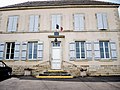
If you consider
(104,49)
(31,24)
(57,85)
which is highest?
(31,24)

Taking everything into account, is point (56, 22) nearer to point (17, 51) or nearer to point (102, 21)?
point (102, 21)

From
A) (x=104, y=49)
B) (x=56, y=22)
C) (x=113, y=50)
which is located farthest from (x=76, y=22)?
(x=113, y=50)

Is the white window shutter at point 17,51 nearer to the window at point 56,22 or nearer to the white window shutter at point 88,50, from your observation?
the window at point 56,22

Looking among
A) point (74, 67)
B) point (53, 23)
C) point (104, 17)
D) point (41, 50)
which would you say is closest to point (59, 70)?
point (74, 67)

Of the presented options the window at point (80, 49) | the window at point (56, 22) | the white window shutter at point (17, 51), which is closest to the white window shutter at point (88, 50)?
the window at point (80, 49)

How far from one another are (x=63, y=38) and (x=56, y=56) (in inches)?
68.4

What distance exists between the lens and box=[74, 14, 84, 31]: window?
11030 millimetres

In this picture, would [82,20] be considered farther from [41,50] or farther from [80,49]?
[41,50]

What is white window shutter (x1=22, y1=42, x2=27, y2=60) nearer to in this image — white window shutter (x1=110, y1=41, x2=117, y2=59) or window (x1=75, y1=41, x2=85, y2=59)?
window (x1=75, y1=41, x2=85, y2=59)

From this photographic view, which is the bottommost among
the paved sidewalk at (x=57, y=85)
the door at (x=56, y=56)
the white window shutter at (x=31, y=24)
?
the paved sidewalk at (x=57, y=85)

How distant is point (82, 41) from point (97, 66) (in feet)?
8.26

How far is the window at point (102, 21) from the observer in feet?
35.9

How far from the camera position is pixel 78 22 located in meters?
11.2

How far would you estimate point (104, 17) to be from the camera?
11211 mm
